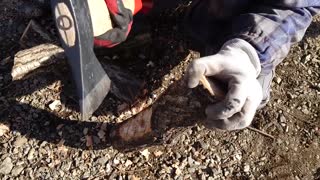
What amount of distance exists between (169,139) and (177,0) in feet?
1.52

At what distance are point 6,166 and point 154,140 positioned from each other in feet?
1.47

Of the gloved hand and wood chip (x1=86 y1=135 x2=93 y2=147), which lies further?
wood chip (x1=86 y1=135 x2=93 y2=147)

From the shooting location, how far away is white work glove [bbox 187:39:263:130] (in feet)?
3.46

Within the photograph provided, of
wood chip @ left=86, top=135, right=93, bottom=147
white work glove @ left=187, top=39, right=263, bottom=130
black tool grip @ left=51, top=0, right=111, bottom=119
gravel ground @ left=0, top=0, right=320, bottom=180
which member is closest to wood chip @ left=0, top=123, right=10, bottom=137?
gravel ground @ left=0, top=0, right=320, bottom=180

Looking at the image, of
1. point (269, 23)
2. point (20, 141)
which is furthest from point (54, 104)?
point (269, 23)

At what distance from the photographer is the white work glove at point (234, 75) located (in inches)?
41.5

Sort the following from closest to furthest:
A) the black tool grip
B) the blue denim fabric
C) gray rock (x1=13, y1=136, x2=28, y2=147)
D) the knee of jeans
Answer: the black tool grip → the blue denim fabric → the knee of jeans → gray rock (x1=13, y1=136, x2=28, y2=147)

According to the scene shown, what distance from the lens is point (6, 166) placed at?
4.64 ft

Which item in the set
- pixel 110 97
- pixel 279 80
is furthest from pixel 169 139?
pixel 279 80

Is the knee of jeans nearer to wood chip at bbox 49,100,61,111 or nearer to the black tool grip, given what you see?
the black tool grip

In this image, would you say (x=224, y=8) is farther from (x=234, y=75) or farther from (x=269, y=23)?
(x=234, y=75)

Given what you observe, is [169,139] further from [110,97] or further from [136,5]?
[136,5]

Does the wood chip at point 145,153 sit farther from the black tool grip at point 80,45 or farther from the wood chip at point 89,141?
the black tool grip at point 80,45

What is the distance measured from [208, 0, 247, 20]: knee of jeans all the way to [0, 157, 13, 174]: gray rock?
2.45 feet
